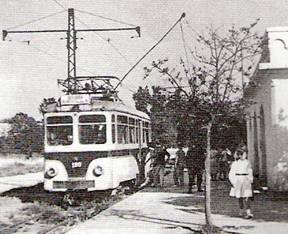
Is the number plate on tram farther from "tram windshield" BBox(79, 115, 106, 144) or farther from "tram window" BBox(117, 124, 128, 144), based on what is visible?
"tram window" BBox(117, 124, 128, 144)

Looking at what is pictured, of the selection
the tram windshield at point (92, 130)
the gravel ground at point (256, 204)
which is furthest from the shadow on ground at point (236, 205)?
the tram windshield at point (92, 130)

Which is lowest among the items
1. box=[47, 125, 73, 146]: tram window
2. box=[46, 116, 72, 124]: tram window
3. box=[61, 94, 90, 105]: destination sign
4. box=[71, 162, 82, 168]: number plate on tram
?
box=[71, 162, 82, 168]: number plate on tram

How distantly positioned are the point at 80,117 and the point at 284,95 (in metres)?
4.58

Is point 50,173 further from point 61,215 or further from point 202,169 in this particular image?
point 202,169

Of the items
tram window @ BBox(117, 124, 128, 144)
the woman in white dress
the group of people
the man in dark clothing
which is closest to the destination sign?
tram window @ BBox(117, 124, 128, 144)

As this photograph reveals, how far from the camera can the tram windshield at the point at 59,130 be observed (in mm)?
13133

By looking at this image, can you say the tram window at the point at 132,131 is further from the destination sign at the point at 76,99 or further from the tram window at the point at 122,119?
the destination sign at the point at 76,99

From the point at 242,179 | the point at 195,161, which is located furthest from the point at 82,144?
the point at 242,179

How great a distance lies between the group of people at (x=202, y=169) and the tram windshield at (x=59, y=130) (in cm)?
342

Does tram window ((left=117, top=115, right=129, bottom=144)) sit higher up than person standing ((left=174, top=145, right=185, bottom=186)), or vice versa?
tram window ((left=117, top=115, right=129, bottom=144))

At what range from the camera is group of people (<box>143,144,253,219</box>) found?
9.83 metres

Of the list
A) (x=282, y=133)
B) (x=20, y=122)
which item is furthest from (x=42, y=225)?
(x=20, y=122)

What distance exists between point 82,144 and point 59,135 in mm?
621


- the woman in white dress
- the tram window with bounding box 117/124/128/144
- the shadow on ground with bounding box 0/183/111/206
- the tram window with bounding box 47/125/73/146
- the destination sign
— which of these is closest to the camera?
the woman in white dress
